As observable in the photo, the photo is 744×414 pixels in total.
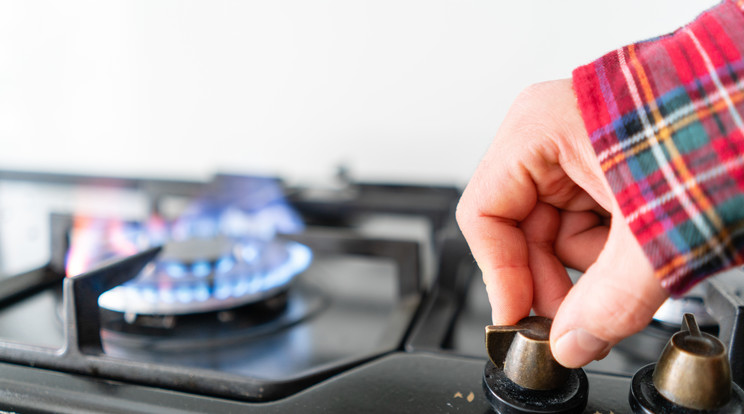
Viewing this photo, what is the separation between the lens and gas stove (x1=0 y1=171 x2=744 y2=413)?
370mm

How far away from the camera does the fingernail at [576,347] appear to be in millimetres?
293

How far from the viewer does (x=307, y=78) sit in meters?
0.89

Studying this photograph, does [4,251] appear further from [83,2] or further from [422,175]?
[422,175]

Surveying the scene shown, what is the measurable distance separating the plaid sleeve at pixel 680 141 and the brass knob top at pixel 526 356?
76 mm

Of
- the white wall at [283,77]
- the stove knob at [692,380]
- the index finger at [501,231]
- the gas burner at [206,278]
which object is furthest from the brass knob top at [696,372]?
the white wall at [283,77]

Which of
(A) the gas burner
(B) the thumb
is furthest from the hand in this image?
(A) the gas burner

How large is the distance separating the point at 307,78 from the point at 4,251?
1.83ft

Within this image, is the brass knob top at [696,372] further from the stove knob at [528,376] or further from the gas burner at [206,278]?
the gas burner at [206,278]

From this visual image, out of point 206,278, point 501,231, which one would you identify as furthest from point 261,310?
point 501,231

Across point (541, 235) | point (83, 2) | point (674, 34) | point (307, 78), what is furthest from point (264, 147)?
point (674, 34)

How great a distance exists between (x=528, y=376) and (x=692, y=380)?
0.26ft

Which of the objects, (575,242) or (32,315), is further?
(32,315)

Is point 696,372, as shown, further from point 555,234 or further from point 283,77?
point 283,77

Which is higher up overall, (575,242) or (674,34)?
Answer: (674,34)
